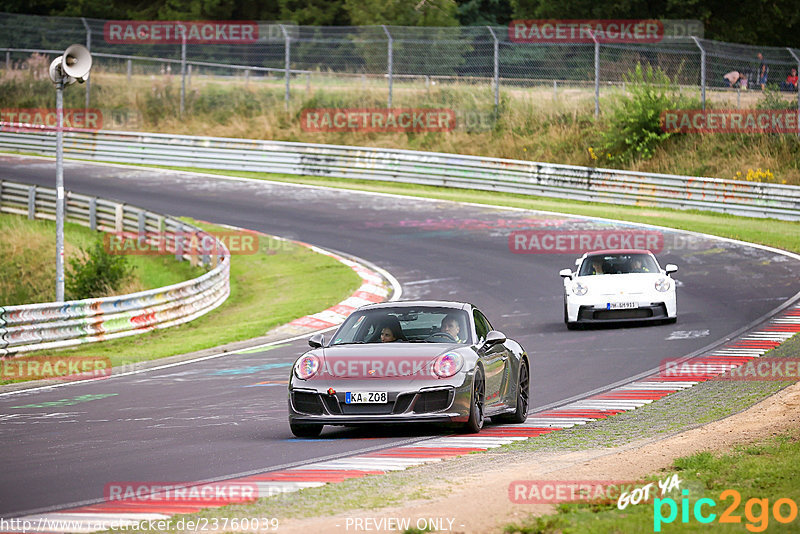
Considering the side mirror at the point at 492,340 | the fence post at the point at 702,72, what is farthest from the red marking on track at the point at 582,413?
the fence post at the point at 702,72

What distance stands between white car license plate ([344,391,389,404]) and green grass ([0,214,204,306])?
16.4 metres

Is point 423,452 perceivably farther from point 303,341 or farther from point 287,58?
point 287,58

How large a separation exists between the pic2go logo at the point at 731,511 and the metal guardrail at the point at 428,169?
26317 mm

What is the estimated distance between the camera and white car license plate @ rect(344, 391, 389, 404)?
10.3m

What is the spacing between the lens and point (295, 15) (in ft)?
223

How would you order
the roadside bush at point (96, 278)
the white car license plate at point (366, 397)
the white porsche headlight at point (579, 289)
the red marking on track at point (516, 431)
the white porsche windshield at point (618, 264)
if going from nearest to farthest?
the white car license plate at point (366, 397), the red marking on track at point (516, 431), the white porsche headlight at point (579, 289), the white porsche windshield at point (618, 264), the roadside bush at point (96, 278)

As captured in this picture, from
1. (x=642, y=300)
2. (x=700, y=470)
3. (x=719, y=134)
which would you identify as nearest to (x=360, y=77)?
(x=719, y=134)

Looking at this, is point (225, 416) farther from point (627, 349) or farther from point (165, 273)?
point (165, 273)

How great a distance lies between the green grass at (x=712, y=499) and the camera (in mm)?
6258

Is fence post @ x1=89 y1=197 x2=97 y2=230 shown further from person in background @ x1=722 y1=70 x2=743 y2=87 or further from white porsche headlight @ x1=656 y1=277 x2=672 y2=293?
person in background @ x1=722 y1=70 x2=743 y2=87

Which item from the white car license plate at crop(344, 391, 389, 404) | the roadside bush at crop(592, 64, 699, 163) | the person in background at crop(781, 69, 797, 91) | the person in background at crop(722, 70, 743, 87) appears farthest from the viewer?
the roadside bush at crop(592, 64, 699, 163)

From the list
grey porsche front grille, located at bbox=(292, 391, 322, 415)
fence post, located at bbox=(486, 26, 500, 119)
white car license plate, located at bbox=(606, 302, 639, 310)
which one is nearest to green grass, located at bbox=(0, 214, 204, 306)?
white car license plate, located at bbox=(606, 302, 639, 310)

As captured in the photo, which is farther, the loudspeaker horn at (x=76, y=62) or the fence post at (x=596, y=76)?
the fence post at (x=596, y=76)

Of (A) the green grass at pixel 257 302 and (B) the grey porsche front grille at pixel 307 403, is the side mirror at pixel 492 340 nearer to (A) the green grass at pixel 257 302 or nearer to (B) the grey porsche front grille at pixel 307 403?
(B) the grey porsche front grille at pixel 307 403
